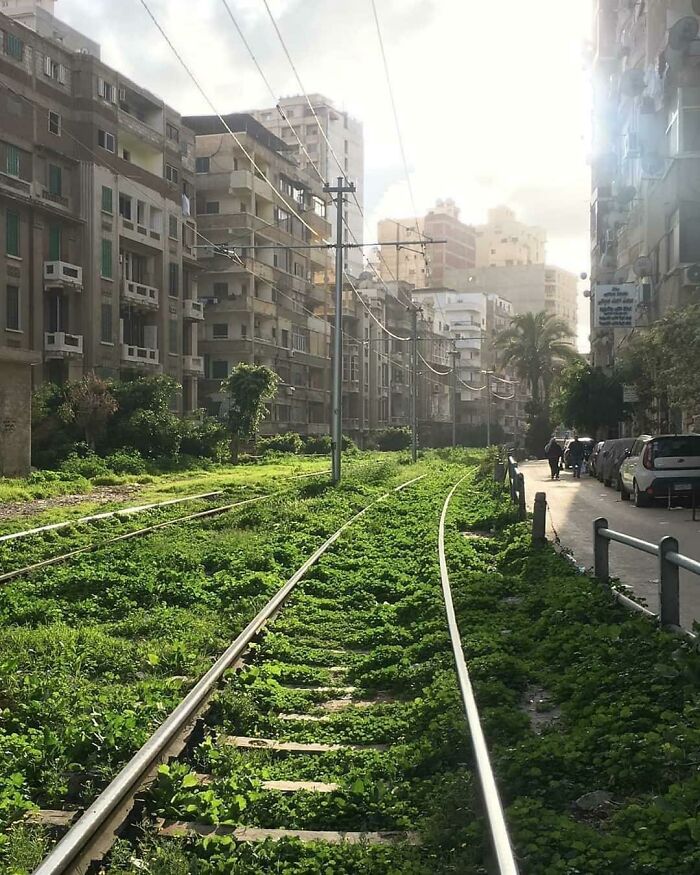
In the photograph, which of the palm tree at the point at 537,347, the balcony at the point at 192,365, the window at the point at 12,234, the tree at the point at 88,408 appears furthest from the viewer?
the palm tree at the point at 537,347

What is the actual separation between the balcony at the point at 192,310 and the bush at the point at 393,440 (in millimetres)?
29367

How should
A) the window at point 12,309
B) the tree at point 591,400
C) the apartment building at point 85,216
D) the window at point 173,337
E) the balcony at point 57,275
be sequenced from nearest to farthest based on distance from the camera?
1. the window at point 12,309
2. the apartment building at point 85,216
3. the balcony at point 57,275
4. the tree at point 591,400
5. the window at point 173,337

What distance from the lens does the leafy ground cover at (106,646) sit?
5.54 metres

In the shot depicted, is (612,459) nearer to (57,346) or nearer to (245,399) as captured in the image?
(245,399)

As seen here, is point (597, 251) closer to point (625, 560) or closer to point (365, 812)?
point (625, 560)

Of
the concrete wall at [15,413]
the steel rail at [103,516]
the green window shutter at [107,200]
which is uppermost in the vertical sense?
the green window shutter at [107,200]

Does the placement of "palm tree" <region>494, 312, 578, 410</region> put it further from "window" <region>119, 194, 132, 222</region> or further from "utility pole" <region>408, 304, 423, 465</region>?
"window" <region>119, 194, 132, 222</region>

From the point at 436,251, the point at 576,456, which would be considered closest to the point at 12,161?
the point at 576,456

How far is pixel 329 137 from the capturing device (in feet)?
392

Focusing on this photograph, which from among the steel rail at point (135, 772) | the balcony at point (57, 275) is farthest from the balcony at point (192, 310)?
the steel rail at point (135, 772)

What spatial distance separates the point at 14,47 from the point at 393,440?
1968 inches

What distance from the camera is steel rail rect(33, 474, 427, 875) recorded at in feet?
13.7

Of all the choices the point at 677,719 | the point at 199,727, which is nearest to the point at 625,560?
the point at 677,719

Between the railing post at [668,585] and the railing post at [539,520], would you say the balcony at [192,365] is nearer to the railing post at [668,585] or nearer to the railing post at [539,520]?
the railing post at [539,520]
